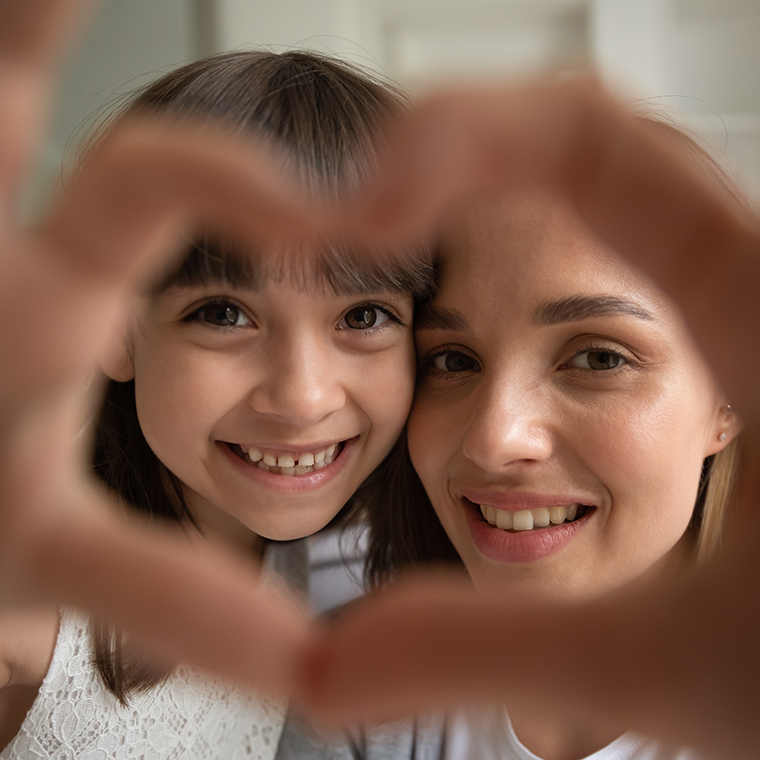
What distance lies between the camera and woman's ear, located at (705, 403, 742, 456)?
662 mm

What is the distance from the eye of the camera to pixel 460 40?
1.68 meters

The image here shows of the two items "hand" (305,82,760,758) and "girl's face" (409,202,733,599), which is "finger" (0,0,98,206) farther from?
"girl's face" (409,202,733,599)

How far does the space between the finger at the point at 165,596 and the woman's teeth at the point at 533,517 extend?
0.44 m

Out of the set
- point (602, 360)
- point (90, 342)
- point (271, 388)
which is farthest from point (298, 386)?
point (90, 342)

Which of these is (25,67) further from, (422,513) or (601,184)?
(422,513)

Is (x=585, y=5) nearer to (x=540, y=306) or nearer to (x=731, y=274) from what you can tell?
(x=540, y=306)

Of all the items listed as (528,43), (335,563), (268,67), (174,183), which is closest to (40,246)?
(174,183)

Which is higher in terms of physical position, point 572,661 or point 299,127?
point 299,127

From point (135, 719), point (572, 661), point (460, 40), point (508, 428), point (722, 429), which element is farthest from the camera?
point (460, 40)

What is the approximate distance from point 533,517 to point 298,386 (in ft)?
0.76

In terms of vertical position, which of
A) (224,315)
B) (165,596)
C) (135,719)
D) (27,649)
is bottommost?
(135,719)

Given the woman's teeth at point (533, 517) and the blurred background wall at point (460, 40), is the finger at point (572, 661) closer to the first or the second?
the woman's teeth at point (533, 517)

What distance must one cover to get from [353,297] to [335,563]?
57 centimetres

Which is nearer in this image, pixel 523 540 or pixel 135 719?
pixel 523 540
